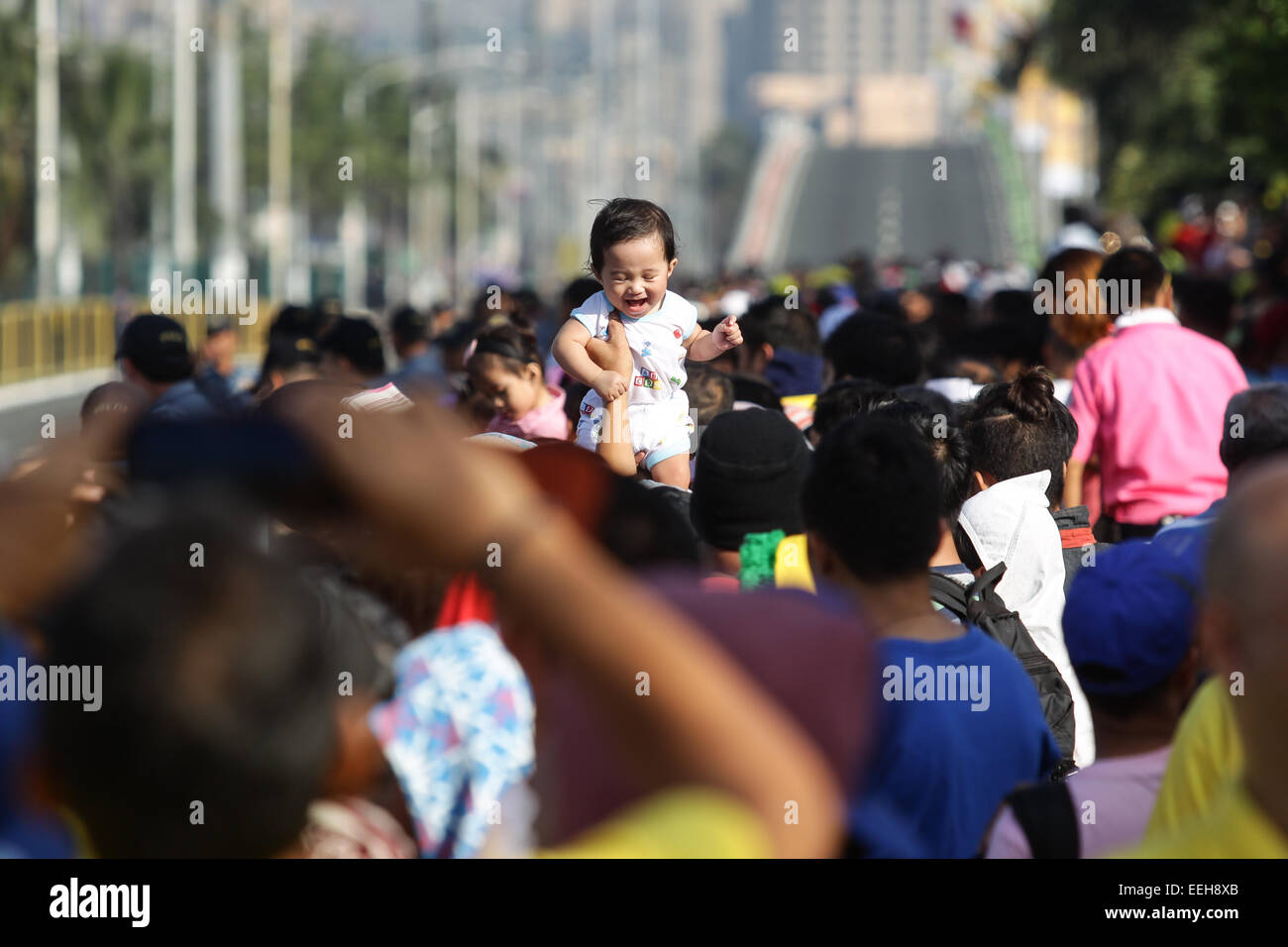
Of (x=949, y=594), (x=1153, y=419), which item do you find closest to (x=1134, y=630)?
(x=949, y=594)

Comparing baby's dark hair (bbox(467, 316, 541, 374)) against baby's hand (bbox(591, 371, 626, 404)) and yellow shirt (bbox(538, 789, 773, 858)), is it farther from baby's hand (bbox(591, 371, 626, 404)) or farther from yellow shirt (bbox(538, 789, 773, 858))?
yellow shirt (bbox(538, 789, 773, 858))

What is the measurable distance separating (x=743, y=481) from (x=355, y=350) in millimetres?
4394

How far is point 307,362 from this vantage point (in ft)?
29.0

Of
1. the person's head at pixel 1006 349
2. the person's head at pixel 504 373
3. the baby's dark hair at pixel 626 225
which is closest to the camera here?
the baby's dark hair at pixel 626 225

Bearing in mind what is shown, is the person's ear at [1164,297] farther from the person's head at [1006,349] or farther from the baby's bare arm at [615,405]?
the baby's bare arm at [615,405]

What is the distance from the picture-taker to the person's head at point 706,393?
688 cm

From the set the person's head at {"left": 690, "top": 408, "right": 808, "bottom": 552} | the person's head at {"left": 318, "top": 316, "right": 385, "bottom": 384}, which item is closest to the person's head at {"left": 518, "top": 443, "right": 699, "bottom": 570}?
the person's head at {"left": 690, "top": 408, "right": 808, "bottom": 552}

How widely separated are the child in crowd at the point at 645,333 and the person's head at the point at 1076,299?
7.45ft

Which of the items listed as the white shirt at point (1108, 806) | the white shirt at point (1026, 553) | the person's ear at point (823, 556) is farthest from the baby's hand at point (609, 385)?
the white shirt at point (1108, 806)

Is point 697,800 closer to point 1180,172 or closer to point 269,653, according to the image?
point 269,653

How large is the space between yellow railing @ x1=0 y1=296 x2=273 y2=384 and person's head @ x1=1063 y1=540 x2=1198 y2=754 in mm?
27948

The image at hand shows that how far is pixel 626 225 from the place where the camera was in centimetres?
574

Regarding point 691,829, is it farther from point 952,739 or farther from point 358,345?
point 358,345
